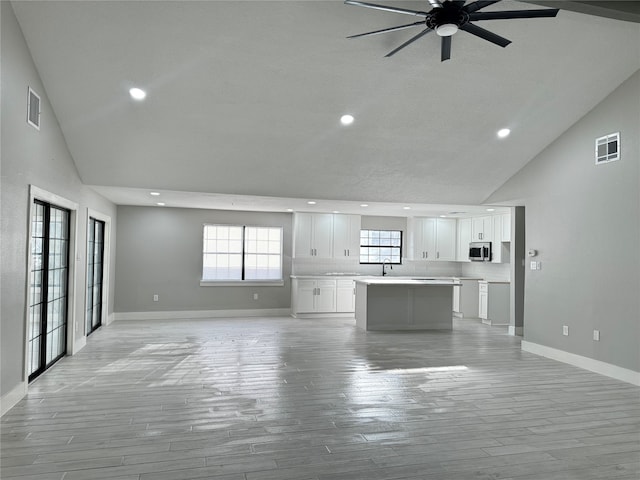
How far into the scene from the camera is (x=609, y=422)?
365 cm

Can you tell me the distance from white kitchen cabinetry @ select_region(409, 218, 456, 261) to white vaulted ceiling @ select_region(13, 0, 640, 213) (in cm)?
347

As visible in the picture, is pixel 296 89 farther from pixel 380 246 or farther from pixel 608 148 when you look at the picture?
pixel 380 246

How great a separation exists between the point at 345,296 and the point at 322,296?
52cm

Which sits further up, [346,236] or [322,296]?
[346,236]

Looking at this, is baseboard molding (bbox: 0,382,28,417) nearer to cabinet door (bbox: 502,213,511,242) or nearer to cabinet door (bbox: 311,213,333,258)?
cabinet door (bbox: 311,213,333,258)

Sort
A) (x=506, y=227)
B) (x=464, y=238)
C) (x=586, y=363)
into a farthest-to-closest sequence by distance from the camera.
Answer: (x=464, y=238), (x=506, y=227), (x=586, y=363)

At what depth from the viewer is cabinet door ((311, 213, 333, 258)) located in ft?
31.4

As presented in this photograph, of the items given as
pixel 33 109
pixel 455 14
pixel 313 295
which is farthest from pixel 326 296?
pixel 455 14

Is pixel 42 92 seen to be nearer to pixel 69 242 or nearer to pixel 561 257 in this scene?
pixel 69 242

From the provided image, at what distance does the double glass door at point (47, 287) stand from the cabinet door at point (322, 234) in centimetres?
503

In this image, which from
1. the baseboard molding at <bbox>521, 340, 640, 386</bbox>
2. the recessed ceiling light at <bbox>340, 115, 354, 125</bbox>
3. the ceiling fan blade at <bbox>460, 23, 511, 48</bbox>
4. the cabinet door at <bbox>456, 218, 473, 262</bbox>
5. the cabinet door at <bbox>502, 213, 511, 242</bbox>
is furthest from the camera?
the cabinet door at <bbox>456, 218, 473, 262</bbox>

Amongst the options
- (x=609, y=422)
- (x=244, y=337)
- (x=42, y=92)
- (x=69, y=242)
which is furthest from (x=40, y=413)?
(x=609, y=422)

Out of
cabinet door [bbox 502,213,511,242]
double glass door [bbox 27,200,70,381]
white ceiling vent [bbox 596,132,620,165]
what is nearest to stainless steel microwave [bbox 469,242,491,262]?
cabinet door [bbox 502,213,511,242]

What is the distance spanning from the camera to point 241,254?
9.38m
